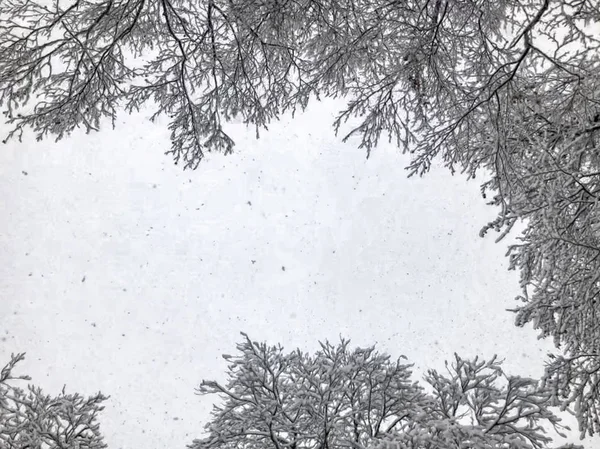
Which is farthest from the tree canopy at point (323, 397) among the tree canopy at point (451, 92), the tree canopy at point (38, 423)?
the tree canopy at point (38, 423)

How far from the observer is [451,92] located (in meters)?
4.53

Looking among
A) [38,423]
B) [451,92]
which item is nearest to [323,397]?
[38,423]

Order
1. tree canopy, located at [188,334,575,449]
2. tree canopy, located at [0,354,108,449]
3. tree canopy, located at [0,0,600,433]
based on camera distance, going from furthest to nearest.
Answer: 1. tree canopy, located at [0,354,108,449]
2. tree canopy, located at [188,334,575,449]
3. tree canopy, located at [0,0,600,433]

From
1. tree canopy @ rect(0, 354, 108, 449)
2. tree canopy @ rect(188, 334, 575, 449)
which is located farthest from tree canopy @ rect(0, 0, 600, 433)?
tree canopy @ rect(0, 354, 108, 449)

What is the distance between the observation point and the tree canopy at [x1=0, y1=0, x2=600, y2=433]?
2.74 meters

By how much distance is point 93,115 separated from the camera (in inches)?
158

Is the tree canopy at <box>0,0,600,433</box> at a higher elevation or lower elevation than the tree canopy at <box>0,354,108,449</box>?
higher

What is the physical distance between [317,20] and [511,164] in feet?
7.63

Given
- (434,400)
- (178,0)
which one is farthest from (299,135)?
(434,400)

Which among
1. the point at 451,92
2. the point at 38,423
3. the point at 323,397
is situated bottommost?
the point at 323,397

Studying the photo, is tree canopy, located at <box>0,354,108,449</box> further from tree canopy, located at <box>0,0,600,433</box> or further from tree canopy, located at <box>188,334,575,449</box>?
tree canopy, located at <box>0,0,600,433</box>

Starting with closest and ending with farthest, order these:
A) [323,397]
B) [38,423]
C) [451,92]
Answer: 1. [323,397]
2. [451,92]
3. [38,423]

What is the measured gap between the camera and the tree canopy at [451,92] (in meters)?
→ 2.74

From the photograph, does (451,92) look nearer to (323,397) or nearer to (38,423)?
(323,397)
